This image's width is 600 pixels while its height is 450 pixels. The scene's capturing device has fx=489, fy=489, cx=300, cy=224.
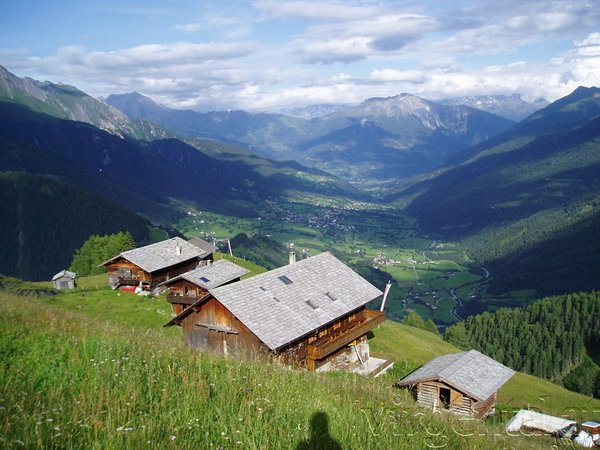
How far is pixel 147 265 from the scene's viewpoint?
61812 millimetres

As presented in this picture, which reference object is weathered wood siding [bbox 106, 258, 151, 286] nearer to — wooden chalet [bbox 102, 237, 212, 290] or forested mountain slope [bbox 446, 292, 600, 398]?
wooden chalet [bbox 102, 237, 212, 290]

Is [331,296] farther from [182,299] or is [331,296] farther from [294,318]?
[182,299]

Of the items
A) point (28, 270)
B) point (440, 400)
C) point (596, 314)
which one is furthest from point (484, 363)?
point (28, 270)

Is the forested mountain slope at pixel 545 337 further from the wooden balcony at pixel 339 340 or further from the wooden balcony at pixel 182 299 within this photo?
the wooden balcony at pixel 182 299

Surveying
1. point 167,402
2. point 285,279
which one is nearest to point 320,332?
point 285,279

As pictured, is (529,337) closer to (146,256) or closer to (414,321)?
(414,321)

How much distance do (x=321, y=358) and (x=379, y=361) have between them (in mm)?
10376

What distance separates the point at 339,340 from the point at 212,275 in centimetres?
2215

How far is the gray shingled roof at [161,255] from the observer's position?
62.1m

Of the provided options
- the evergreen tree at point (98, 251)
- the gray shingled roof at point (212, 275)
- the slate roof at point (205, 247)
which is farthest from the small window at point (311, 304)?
the evergreen tree at point (98, 251)

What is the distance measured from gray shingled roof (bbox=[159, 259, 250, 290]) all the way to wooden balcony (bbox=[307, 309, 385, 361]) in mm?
18062

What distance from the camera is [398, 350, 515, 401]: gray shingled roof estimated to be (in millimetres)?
35094

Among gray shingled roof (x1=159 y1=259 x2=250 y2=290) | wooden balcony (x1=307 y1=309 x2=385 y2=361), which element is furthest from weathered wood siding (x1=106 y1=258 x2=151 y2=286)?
wooden balcony (x1=307 y1=309 x2=385 y2=361)

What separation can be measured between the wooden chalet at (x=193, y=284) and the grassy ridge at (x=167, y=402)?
38976 millimetres
